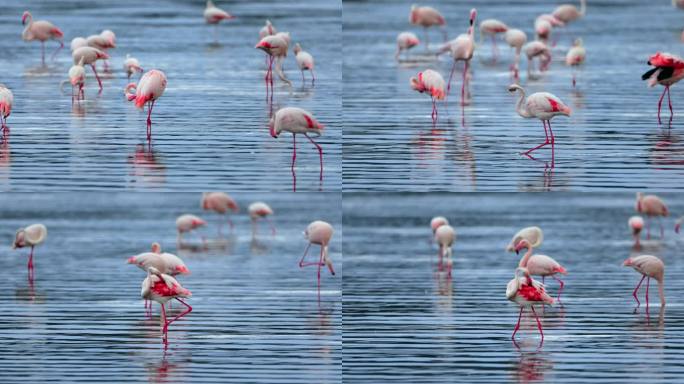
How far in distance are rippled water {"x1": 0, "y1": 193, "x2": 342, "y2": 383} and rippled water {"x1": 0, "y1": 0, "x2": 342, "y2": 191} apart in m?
0.79

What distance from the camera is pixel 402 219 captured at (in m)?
12.9

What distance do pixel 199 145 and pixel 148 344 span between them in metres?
2.30

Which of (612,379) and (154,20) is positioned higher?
(154,20)

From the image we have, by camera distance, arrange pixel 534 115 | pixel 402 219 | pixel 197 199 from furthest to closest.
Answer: pixel 197 199 → pixel 402 219 → pixel 534 115

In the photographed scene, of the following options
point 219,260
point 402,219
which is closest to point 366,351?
point 219,260

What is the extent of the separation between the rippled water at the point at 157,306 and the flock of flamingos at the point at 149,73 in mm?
988

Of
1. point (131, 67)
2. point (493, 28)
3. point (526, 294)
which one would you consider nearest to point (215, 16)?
point (493, 28)

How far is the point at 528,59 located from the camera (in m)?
13.4

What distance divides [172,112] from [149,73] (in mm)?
1093

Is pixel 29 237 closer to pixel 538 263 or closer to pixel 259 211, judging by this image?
pixel 259 211

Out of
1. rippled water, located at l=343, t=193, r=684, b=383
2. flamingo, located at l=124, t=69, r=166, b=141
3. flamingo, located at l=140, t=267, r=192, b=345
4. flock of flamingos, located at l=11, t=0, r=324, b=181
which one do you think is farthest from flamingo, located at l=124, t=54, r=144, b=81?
flamingo, located at l=140, t=267, r=192, b=345

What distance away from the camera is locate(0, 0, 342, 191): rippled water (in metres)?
9.64

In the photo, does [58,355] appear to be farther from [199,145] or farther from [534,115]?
[534,115]

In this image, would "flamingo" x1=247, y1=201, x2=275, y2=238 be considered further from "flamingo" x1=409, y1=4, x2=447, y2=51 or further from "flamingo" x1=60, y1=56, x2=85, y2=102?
"flamingo" x1=409, y1=4, x2=447, y2=51
